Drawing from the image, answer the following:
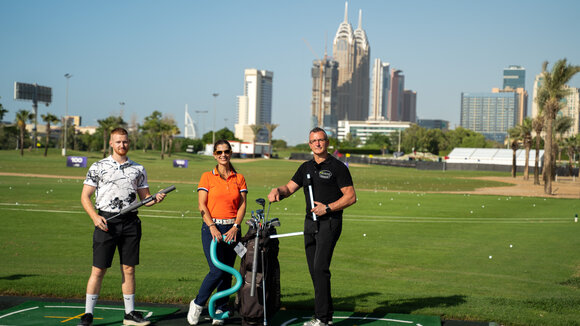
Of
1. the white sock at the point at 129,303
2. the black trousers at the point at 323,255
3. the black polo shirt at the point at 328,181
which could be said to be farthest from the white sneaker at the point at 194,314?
the black polo shirt at the point at 328,181

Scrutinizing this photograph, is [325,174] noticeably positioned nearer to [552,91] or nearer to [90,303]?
[90,303]

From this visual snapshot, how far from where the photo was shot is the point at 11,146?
137500mm

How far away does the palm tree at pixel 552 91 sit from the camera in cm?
5025

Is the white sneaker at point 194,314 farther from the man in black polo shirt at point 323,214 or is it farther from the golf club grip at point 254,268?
the man in black polo shirt at point 323,214

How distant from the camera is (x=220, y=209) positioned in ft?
25.8

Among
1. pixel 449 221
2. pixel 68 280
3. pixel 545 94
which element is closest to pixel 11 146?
pixel 545 94

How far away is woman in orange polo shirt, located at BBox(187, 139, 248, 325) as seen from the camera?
780 centimetres

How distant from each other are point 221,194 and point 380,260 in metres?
8.93

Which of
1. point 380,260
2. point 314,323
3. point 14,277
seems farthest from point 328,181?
point 380,260

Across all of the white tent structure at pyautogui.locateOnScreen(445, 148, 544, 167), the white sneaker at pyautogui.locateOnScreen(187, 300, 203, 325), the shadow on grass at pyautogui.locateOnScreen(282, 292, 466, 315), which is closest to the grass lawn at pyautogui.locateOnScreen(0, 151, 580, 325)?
the shadow on grass at pyautogui.locateOnScreen(282, 292, 466, 315)

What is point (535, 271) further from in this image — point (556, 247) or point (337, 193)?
point (337, 193)

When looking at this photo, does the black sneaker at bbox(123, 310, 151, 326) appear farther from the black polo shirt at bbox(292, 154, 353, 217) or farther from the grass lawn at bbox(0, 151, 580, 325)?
the black polo shirt at bbox(292, 154, 353, 217)

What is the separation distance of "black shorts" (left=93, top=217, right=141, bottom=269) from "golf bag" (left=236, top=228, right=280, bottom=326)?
1.36 metres

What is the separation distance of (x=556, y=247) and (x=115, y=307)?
48.7ft
